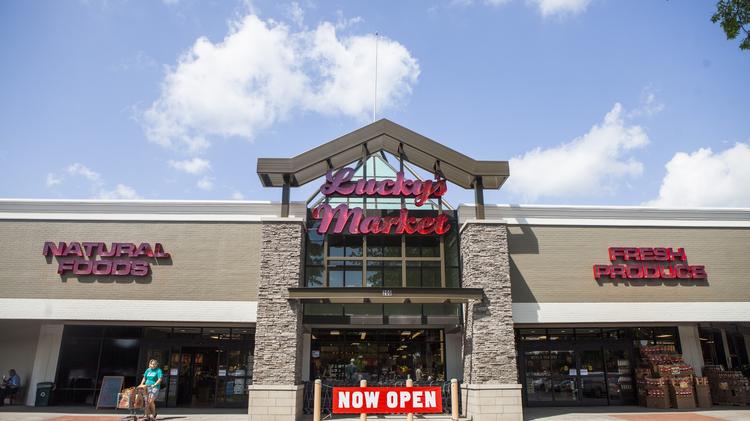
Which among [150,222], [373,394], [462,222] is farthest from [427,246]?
[150,222]

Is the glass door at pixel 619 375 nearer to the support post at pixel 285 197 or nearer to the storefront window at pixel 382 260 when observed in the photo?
the storefront window at pixel 382 260

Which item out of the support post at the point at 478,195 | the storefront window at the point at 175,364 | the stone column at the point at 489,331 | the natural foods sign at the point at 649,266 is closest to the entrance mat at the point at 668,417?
the stone column at the point at 489,331

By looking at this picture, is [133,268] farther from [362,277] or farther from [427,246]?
[427,246]

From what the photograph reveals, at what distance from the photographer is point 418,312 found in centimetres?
1820

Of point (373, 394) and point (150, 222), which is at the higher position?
point (150, 222)

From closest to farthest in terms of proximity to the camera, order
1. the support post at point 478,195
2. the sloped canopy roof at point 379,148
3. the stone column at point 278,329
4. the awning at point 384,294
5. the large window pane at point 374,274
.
→ the stone column at point 278,329 → the awning at point 384,294 → the sloped canopy roof at point 379,148 → the support post at point 478,195 → the large window pane at point 374,274

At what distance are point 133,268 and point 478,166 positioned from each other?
12536 millimetres

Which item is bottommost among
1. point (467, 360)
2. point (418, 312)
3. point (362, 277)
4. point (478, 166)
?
point (467, 360)

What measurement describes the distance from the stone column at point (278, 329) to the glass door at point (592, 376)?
35.9 feet

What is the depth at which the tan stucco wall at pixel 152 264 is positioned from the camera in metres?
17.1

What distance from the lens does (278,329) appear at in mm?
15891

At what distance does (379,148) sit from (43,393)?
1560 cm

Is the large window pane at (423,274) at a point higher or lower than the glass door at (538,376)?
higher

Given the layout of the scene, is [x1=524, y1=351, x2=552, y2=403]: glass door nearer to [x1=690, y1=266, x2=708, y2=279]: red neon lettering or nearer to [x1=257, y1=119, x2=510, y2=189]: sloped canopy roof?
[x1=690, y1=266, x2=708, y2=279]: red neon lettering
